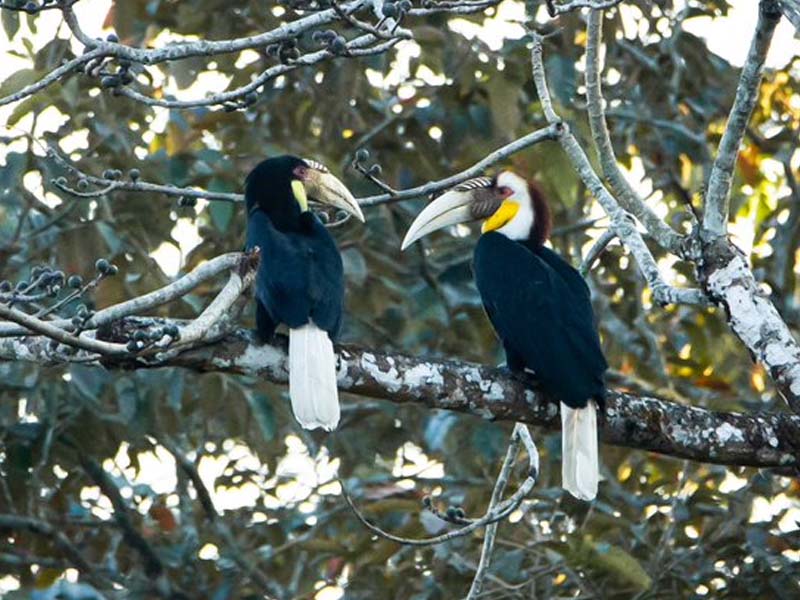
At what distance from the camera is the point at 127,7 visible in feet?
17.3

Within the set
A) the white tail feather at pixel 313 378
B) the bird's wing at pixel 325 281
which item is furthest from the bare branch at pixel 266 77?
the bird's wing at pixel 325 281

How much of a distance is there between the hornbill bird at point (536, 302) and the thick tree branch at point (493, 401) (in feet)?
0.42

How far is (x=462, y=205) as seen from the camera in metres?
5.10

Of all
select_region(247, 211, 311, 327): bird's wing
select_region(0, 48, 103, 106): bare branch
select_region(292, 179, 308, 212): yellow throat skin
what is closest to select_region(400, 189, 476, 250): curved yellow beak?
select_region(292, 179, 308, 212): yellow throat skin

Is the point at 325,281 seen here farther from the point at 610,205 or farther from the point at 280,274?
the point at 610,205

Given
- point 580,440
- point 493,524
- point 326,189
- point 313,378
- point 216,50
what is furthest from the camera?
point 326,189

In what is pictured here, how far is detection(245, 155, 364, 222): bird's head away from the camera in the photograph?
4.52m

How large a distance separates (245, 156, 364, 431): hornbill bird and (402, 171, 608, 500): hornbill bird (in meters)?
0.28

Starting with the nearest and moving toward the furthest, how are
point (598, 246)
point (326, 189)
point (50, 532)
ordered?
point (598, 246)
point (326, 189)
point (50, 532)

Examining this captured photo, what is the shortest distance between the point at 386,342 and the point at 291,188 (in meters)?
1.47

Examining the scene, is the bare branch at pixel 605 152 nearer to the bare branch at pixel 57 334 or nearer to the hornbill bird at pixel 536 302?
the hornbill bird at pixel 536 302

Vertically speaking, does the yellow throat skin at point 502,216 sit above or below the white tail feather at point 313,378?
above

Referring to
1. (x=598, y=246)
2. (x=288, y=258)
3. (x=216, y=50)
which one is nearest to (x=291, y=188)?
(x=288, y=258)

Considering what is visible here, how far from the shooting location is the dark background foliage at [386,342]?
489cm
